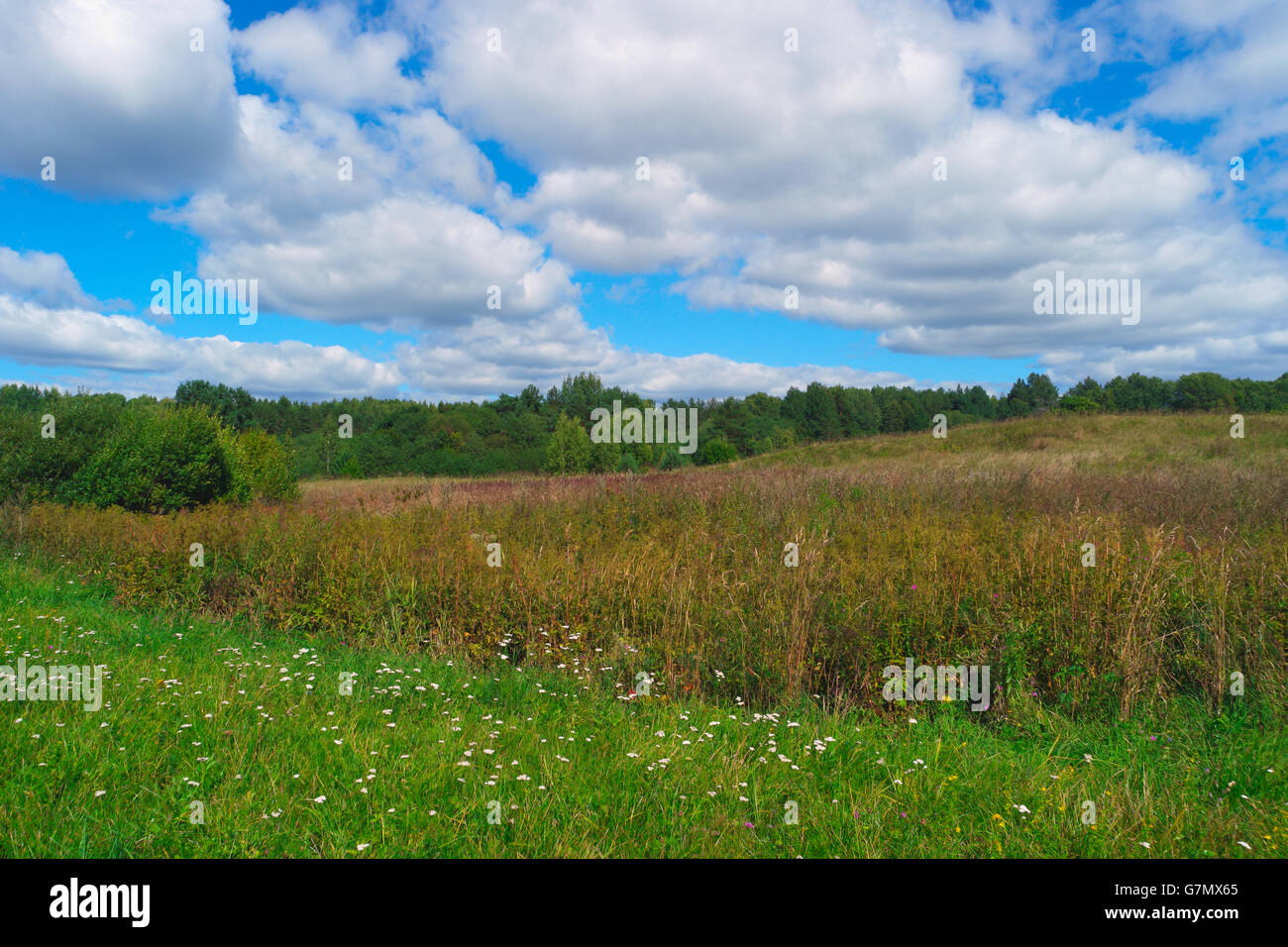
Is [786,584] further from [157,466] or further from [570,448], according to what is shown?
[570,448]

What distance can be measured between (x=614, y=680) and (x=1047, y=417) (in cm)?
3562

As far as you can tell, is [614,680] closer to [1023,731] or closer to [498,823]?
[498,823]

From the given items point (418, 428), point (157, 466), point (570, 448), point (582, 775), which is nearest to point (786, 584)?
point (582, 775)

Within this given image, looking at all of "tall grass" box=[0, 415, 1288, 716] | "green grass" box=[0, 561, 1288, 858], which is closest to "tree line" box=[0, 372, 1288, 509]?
"tall grass" box=[0, 415, 1288, 716]

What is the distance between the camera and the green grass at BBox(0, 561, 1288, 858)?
120 inches

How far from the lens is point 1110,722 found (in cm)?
488

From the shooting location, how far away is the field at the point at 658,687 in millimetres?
3195

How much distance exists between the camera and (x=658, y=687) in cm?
535

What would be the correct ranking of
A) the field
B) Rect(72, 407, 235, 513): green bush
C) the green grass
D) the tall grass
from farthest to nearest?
Rect(72, 407, 235, 513): green bush < the tall grass < the field < the green grass

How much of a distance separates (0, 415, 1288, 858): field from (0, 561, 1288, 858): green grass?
21mm

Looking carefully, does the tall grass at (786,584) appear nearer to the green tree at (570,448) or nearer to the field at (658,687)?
the field at (658,687)

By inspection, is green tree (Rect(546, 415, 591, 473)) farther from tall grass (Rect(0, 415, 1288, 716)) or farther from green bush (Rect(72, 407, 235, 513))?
tall grass (Rect(0, 415, 1288, 716))

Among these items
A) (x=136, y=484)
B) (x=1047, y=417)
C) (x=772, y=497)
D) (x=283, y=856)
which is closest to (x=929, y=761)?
(x=283, y=856)

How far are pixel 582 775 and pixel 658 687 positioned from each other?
1772 mm
